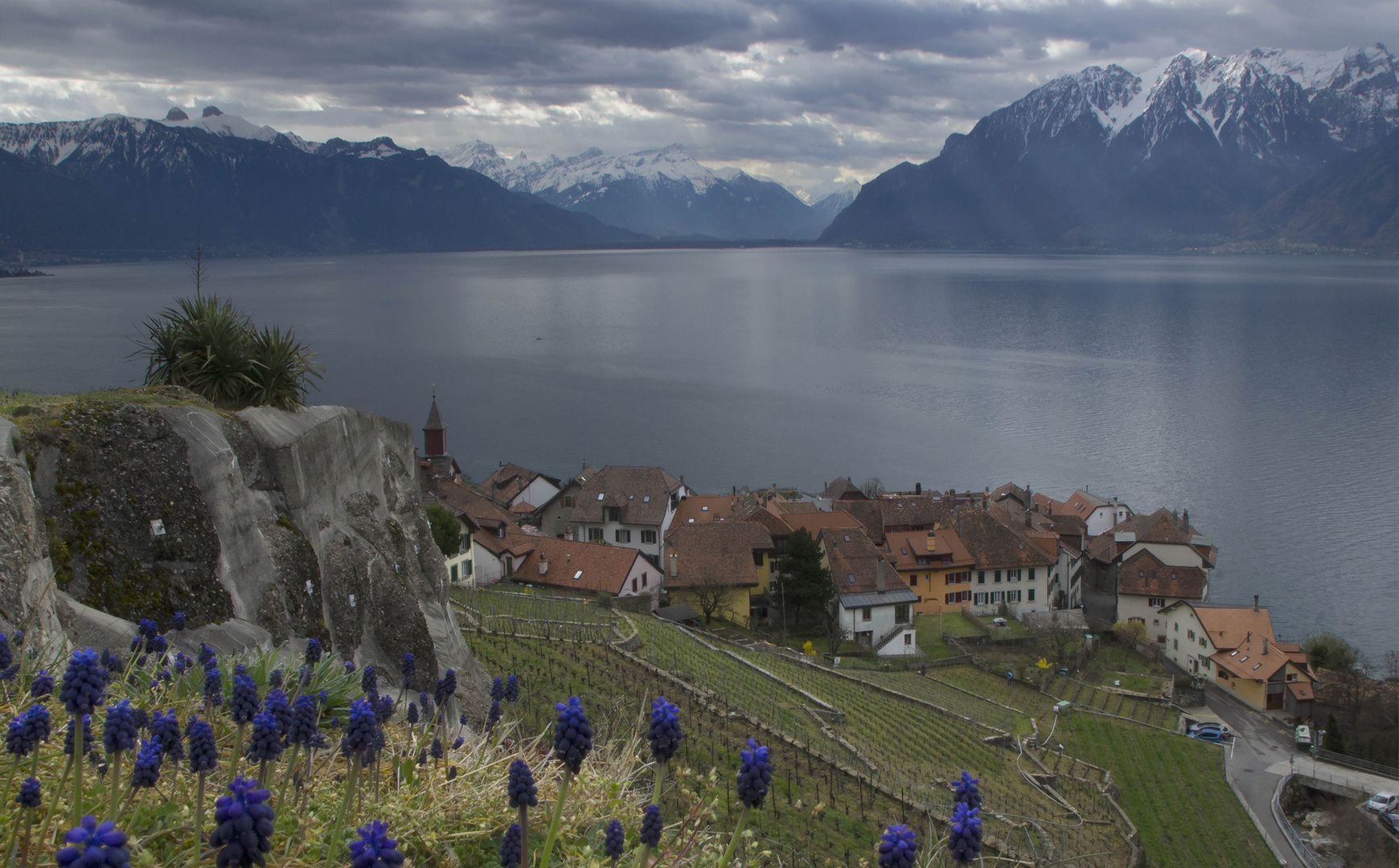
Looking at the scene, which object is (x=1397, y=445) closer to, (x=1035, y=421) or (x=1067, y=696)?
(x=1035, y=421)

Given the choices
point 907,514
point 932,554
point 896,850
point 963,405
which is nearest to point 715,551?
point 932,554

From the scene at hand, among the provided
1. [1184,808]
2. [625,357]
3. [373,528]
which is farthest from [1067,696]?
[625,357]

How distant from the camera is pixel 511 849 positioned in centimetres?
452

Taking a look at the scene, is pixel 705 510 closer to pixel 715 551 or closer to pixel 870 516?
pixel 715 551

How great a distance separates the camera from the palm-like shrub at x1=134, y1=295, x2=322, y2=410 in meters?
12.9

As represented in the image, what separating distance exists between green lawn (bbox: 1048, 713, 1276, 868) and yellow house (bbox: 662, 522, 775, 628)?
16.0 metres

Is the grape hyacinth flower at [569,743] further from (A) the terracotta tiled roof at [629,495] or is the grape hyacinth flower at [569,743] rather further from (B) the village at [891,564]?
(A) the terracotta tiled roof at [629,495]

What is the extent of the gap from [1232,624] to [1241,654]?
101 inches

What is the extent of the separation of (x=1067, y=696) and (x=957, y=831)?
42156 millimetres

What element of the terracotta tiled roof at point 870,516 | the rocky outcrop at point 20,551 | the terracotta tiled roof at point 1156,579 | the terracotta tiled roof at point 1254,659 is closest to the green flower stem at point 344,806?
the rocky outcrop at point 20,551

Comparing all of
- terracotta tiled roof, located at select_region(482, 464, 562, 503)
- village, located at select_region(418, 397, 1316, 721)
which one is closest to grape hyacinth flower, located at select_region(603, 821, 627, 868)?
village, located at select_region(418, 397, 1316, 721)

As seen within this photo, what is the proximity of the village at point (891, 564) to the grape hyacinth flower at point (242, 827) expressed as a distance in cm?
3867

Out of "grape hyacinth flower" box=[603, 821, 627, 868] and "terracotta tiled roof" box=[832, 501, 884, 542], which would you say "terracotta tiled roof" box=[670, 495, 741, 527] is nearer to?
"terracotta tiled roof" box=[832, 501, 884, 542]

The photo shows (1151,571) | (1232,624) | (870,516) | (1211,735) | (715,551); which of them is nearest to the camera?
(1211,735)
